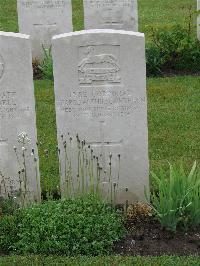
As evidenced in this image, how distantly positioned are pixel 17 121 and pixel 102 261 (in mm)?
1684

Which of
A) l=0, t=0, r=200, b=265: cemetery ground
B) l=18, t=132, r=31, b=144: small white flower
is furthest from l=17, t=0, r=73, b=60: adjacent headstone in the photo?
l=18, t=132, r=31, b=144: small white flower

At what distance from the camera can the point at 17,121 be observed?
674 cm

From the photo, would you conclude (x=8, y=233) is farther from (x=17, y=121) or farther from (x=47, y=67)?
(x=47, y=67)

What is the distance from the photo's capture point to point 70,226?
19.7ft

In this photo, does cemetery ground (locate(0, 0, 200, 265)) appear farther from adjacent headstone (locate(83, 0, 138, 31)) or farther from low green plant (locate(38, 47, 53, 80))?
adjacent headstone (locate(83, 0, 138, 31))

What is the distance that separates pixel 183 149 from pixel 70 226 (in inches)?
115

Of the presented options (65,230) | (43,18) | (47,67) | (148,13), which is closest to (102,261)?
(65,230)

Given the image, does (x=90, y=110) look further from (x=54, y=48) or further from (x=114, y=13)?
(x=114, y=13)

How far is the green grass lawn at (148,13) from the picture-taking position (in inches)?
652

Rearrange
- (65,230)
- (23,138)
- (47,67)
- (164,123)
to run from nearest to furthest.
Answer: (65,230) → (23,138) → (164,123) → (47,67)

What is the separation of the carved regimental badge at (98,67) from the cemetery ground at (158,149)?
0.79 meters

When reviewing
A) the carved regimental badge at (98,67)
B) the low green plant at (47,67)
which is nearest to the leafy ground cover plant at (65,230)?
the carved regimental badge at (98,67)

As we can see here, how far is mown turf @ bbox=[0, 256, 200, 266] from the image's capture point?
18.9ft

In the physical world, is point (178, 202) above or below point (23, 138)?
below
